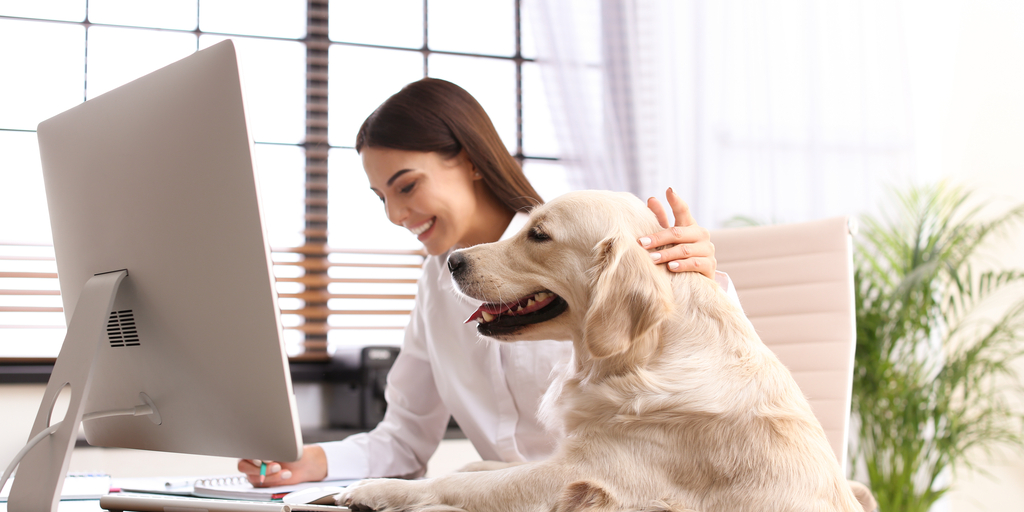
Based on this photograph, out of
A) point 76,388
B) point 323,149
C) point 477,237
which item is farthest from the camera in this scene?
point 323,149

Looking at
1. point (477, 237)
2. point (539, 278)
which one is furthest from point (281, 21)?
point (539, 278)

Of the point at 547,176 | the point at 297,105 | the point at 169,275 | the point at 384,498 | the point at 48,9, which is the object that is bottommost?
the point at 384,498

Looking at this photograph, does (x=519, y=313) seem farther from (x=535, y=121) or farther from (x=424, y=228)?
(x=535, y=121)

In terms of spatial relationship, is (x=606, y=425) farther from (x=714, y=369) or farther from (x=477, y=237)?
(x=477, y=237)

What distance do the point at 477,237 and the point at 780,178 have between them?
2179 mm

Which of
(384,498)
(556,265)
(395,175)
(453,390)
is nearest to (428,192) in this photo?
(395,175)

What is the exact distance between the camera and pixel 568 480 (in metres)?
0.77

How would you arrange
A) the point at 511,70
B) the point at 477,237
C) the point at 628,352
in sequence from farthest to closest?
the point at 511,70 → the point at 477,237 → the point at 628,352

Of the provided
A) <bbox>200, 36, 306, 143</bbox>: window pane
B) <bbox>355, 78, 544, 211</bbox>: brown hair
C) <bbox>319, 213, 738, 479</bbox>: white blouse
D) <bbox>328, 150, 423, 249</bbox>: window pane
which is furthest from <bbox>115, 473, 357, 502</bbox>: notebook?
<bbox>200, 36, 306, 143</bbox>: window pane

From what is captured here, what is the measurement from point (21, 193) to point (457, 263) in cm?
218

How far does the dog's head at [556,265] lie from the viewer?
0.94m

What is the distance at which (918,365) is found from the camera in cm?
274

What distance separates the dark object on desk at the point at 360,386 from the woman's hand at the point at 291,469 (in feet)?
3.93

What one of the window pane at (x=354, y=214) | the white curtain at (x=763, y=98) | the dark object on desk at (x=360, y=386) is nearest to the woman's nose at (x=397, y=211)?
the dark object on desk at (x=360, y=386)
